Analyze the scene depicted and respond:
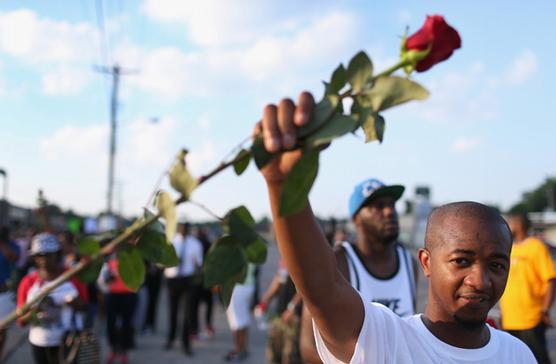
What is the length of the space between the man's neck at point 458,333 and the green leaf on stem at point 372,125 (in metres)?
0.75

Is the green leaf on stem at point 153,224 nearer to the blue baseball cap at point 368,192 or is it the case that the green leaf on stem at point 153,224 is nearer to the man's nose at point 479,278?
the man's nose at point 479,278

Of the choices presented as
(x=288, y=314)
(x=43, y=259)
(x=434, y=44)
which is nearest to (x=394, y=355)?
(x=434, y=44)

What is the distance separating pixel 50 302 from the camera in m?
5.04

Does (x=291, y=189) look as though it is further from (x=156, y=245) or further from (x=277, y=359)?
(x=277, y=359)

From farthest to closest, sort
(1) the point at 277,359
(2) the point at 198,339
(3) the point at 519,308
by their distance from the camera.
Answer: (2) the point at 198,339
(1) the point at 277,359
(3) the point at 519,308

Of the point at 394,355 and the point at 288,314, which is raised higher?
the point at 394,355

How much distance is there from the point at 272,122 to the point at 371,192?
2417mm

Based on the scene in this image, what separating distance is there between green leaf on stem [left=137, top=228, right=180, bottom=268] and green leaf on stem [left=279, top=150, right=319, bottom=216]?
24 centimetres

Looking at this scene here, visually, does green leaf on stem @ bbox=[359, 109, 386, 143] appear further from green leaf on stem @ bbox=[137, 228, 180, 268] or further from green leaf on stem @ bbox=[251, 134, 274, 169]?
green leaf on stem @ bbox=[137, 228, 180, 268]

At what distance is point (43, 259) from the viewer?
16.4ft

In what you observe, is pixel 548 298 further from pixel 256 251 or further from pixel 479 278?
pixel 256 251

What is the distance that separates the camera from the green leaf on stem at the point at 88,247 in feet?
3.52

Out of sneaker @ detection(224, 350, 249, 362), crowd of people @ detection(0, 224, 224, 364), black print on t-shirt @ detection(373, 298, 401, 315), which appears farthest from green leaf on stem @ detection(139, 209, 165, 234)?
sneaker @ detection(224, 350, 249, 362)

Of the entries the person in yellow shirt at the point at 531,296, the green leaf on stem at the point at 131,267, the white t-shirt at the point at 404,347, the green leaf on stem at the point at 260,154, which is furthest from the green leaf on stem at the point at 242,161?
the person in yellow shirt at the point at 531,296
